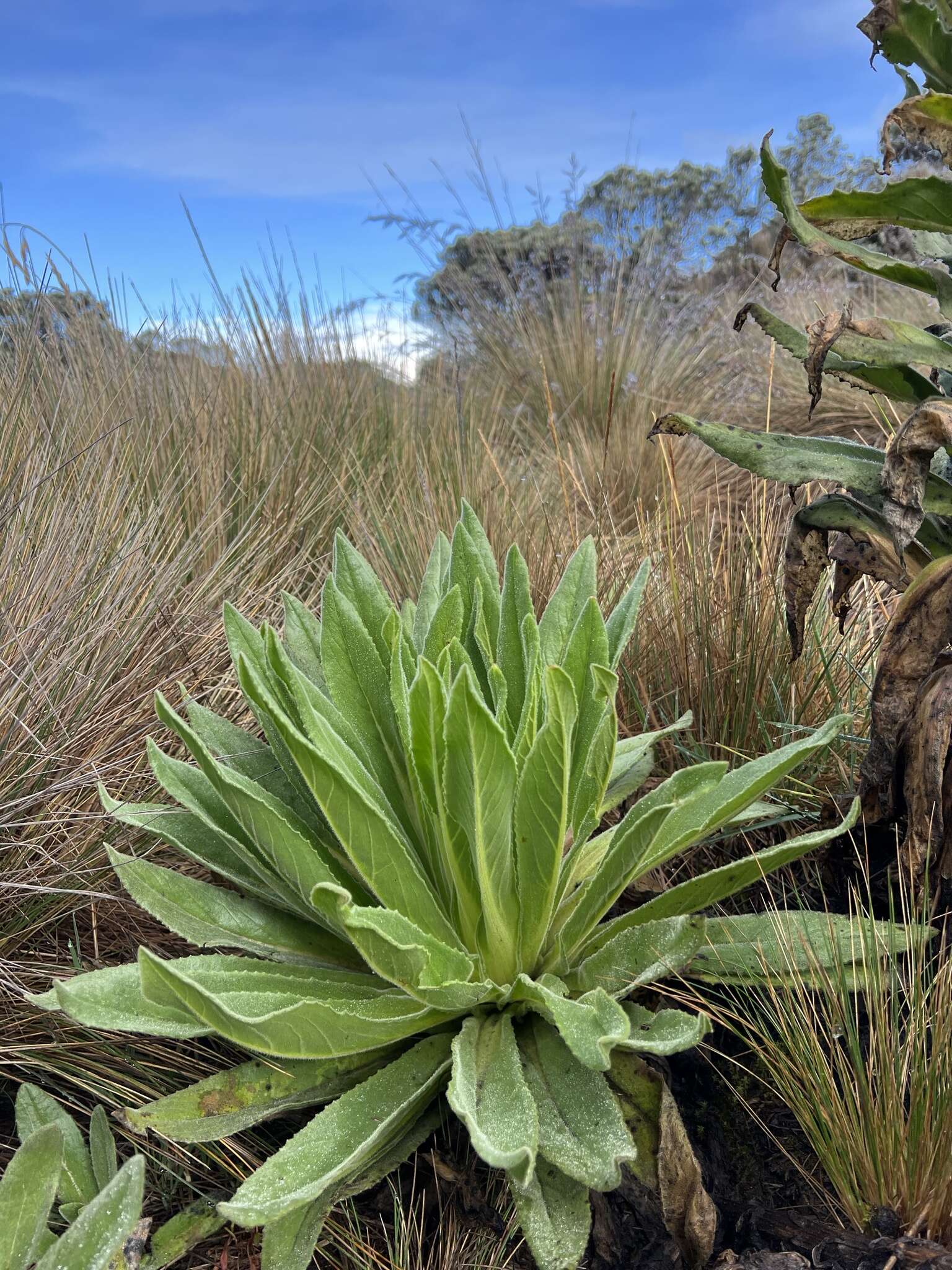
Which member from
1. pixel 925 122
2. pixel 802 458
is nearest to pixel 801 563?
pixel 802 458

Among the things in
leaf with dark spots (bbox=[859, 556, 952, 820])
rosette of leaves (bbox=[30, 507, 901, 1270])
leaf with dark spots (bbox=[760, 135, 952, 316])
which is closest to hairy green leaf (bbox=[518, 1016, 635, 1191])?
rosette of leaves (bbox=[30, 507, 901, 1270])

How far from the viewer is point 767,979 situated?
4.05 ft

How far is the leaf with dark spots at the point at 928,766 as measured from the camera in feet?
4.61

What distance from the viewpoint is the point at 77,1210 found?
1.24m

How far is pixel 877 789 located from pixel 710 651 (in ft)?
1.95

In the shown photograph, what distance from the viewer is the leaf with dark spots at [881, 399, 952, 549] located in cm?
132

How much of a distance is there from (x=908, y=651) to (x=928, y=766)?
168 millimetres

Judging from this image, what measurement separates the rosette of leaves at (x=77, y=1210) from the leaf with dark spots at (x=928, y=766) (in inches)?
43.1

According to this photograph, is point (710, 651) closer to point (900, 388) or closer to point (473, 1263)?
point (900, 388)

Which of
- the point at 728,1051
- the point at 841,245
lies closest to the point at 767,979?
the point at 728,1051

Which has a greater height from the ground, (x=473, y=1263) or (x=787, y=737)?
(x=787, y=737)

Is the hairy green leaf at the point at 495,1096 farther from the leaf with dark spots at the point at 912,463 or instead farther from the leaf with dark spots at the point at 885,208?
the leaf with dark spots at the point at 885,208

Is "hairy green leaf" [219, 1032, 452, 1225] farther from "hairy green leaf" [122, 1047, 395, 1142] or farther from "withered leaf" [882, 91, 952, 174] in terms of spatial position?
"withered leaf" [882, 91, 952, 174]

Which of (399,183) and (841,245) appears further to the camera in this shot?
(399,183)
